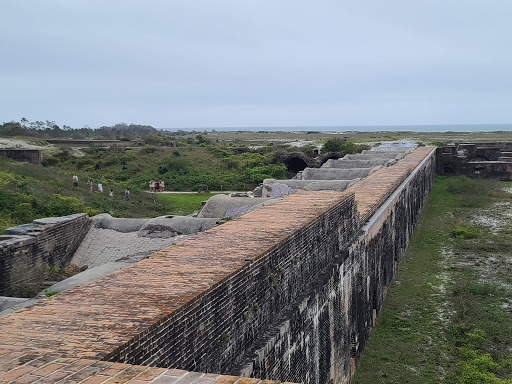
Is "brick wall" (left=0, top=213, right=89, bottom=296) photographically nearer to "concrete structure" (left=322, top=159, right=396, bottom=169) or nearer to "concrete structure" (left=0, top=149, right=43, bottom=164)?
"concrete structure" (left=322, top=159, right=396, bottom=169)

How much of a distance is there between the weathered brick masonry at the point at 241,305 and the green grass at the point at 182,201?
11.4 meters

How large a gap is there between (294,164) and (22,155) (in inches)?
577

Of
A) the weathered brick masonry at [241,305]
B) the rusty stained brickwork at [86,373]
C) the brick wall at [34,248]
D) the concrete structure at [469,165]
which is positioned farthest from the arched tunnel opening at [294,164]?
the rusty stained brickwork at [86,373]

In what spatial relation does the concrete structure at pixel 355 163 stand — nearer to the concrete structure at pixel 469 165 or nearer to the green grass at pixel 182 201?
the green grass at pixel 182 201

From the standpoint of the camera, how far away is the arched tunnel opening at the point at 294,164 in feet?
102

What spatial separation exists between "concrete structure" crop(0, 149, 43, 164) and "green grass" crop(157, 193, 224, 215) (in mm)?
6256

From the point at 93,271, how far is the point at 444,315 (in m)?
6.54

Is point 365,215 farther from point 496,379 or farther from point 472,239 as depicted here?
point 472,239

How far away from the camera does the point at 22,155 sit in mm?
25188

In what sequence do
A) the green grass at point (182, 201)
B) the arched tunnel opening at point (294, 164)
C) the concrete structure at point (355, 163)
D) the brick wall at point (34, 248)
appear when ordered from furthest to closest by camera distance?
the arched tunnel opening at point (294, 164)
the concrete structure at point (355, 163)
the green grass at point (182, 201)
the brick wall at point (34, 248)

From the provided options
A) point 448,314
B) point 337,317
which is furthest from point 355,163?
point 337,317

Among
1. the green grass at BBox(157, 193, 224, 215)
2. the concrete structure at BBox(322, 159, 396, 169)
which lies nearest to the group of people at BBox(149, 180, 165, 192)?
the green grass at BBox(157, 193, 224, 215)

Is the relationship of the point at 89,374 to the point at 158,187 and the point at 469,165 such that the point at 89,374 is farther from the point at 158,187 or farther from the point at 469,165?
the point at 469,165

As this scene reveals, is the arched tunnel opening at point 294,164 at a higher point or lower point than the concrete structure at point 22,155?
lower
